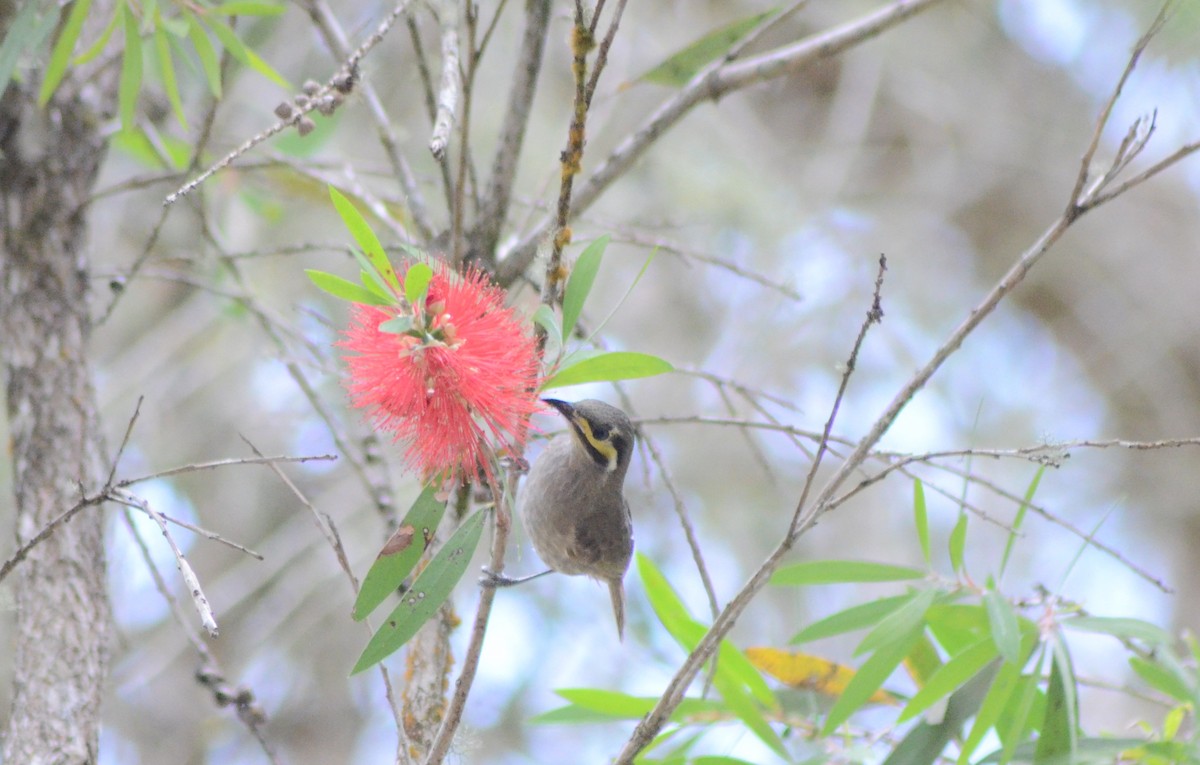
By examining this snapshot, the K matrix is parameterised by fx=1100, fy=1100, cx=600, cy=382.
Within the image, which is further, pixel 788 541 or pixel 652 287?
pixel 652 287

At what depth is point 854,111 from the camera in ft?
19.7

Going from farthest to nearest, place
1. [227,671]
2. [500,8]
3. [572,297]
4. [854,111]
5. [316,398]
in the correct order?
1. [854,111]
2. [227,671]
3. [316,398]
4. [500,8]
5. [572,297]

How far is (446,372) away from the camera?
1551 mm

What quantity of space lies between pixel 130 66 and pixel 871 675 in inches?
69.1

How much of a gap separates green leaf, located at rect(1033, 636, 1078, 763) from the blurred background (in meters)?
3.13

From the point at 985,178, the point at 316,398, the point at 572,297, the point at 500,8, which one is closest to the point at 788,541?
the point at 572,297

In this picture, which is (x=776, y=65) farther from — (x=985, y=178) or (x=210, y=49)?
(x=985, y=178)

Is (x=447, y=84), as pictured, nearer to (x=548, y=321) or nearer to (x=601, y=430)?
(x=548, y=321)

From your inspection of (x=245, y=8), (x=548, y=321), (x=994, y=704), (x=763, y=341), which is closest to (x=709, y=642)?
(x=548, y=321)

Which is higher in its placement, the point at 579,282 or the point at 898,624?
the point at 579,282

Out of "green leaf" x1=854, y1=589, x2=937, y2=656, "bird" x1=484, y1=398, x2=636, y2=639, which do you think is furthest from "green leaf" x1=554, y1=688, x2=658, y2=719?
"green leaf" x1=854, y1=589, x2=937, y2=656

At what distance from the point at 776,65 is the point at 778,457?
3.91 metres

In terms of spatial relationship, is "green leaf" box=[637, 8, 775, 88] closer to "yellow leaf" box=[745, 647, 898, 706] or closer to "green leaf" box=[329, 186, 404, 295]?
"green leaf" box=[329, 186, 404, 295]

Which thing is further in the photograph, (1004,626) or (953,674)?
(953,674)
